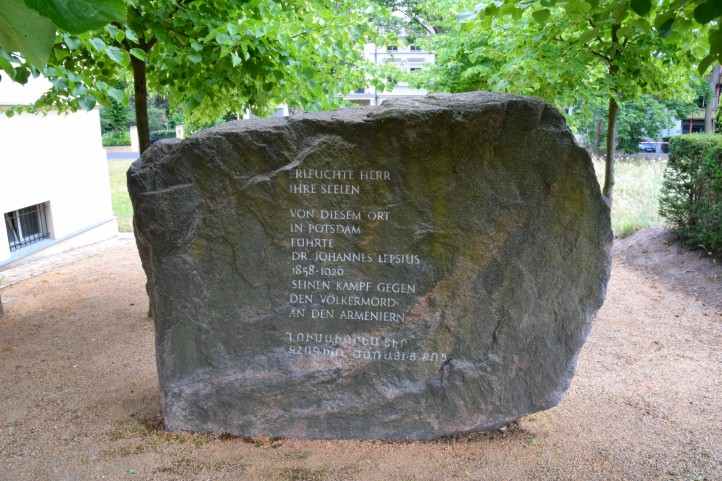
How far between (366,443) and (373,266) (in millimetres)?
1287

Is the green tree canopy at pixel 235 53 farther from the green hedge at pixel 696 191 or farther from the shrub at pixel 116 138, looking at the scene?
the shrub at pixel 116 138

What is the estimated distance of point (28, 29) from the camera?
75 centimetres

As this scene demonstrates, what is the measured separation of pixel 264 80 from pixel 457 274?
3455 mm

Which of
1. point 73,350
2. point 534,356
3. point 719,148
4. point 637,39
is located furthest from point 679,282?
point 73,350

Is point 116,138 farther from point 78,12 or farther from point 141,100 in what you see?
point 78,12

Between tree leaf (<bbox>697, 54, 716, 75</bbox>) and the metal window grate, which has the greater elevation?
tree leaf (<bbox>697, 54, 716, 75</bbox>)

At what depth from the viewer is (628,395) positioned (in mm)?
4887

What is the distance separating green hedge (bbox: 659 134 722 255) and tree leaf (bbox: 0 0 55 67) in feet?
30.4

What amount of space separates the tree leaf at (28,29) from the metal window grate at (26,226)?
10676 mm

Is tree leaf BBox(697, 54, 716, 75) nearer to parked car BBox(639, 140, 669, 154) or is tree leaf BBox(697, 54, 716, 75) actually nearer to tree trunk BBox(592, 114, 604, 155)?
tree trunk BBox(592, 114, 604, 155)

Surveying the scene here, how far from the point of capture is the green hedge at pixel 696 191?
8.34 metres

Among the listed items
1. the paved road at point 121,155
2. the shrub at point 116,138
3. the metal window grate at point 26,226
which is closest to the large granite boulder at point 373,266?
the metal window grate at point 26,226

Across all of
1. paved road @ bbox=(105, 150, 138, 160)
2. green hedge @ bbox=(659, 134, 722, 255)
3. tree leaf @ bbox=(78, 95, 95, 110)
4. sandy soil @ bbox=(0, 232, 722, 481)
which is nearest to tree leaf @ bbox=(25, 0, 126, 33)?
sandy soil @ bbox=(0, 232, 722, 481)

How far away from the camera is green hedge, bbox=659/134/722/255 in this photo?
8.34 meters
